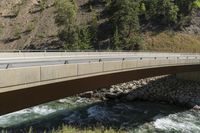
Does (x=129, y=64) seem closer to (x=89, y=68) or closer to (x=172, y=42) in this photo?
(x=89, y=68)

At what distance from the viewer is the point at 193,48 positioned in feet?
294

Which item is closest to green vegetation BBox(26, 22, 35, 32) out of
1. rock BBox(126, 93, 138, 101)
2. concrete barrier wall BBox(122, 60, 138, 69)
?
rock BBox(126, 93, 138, 101)

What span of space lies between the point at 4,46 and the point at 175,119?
249 ft

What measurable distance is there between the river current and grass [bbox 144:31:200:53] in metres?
41.6

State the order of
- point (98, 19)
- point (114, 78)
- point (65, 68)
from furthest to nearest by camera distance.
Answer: point (98, 19), point (114, 78), point (65, 68)

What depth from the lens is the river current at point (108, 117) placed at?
3588cm

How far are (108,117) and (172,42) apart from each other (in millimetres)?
55317

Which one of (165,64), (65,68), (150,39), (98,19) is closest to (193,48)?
(150,39)

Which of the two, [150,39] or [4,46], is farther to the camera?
[4,46]

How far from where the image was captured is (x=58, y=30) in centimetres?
10394

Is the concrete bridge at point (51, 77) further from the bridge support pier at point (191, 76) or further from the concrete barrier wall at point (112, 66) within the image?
the bridge support pier at point (191, 76)

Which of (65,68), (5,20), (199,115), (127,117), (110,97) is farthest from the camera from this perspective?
(5,20)

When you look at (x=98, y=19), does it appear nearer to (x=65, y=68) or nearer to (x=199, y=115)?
(x=199, y=115)

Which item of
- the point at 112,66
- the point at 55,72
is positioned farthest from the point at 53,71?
the point at 112,66
